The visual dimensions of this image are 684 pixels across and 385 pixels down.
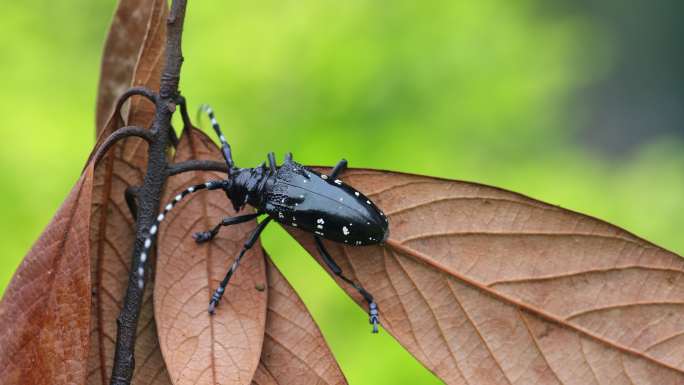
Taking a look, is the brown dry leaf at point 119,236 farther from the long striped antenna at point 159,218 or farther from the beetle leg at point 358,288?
the beetle leg at point 358,288

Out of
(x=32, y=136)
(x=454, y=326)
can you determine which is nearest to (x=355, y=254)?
(x=454, y=326)

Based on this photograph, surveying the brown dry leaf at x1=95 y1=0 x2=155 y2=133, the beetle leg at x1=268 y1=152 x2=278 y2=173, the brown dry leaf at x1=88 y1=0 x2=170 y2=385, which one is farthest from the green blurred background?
the brown dry leaf at x1=88 y1=0 x2=170 y2=385

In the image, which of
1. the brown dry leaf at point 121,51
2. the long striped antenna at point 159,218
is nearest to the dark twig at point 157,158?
the long striped antenna at point 159,218

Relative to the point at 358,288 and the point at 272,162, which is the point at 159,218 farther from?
the point at 272,162

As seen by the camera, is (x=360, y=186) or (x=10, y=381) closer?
(x=10, y=381)

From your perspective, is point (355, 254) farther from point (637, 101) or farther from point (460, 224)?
point (637, 101)

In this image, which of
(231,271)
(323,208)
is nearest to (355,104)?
(323,208)
